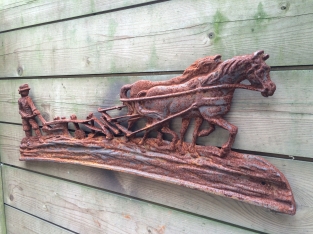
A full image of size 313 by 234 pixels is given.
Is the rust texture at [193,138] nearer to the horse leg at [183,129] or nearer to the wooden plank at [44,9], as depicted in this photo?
the horse leg at [183,129]

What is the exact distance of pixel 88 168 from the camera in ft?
2.86

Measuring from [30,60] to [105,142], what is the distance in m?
0.48

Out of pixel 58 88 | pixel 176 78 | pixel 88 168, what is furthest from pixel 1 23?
pixel 176 78

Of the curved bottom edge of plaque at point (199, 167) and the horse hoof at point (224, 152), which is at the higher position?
the horse hoof at point (224, 152)

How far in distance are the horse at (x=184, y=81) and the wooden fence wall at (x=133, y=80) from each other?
0.04 meters

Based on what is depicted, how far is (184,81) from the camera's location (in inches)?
25.1

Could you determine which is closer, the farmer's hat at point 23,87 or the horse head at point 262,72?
the horse head at point 262,72

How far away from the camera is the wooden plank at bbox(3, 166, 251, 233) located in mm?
717

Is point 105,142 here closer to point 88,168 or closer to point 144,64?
point 88,168

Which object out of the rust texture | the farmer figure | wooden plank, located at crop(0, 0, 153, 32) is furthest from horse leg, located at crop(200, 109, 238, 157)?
the farmer figure

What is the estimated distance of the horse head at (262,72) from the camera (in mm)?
538

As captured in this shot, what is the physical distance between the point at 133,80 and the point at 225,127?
0.31 m

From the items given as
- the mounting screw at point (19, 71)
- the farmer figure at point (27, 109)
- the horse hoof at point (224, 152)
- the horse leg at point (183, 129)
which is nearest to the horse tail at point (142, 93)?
the horse leg at point (183, 129)

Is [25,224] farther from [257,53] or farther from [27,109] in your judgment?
[257,53]
